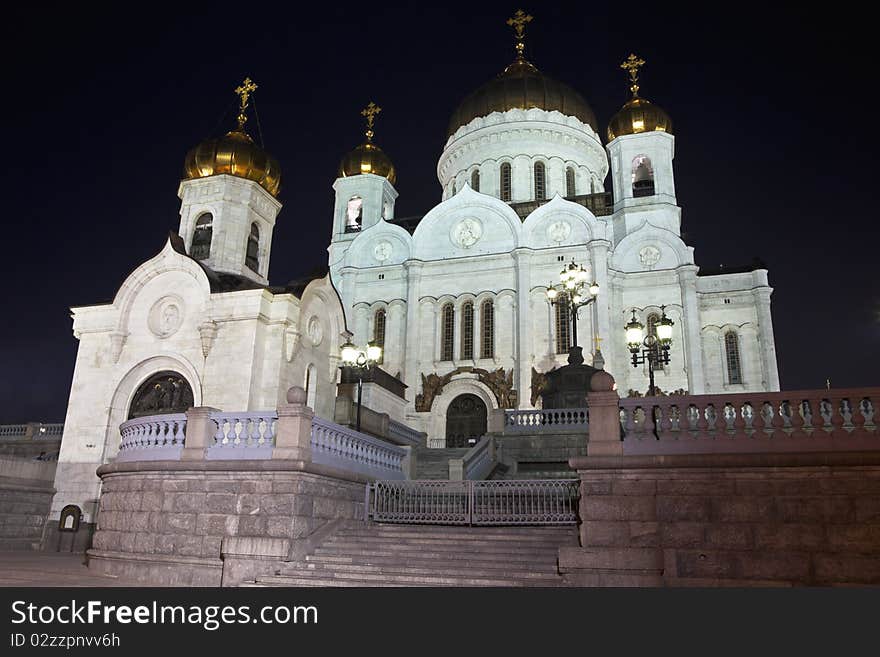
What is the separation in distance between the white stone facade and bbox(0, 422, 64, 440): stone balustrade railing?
13535 millimetres

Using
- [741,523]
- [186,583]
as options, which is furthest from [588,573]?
[186,583]

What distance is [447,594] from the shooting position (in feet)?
20.9

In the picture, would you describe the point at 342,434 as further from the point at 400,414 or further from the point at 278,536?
the point at 400,414

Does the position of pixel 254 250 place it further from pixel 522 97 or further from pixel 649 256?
pixel 522 97

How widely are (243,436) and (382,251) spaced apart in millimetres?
23582

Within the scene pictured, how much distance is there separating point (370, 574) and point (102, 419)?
11906mm

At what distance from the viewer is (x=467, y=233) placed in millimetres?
33625

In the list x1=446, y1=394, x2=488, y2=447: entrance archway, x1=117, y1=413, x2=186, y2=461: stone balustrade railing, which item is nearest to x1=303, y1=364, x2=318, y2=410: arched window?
x1=117, y1=413, x2=186, y2=461: stone balustrade railing

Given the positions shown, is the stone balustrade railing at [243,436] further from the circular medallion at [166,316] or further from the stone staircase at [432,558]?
the circular medallion at [166,316]

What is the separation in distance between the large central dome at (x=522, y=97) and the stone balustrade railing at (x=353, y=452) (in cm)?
2785

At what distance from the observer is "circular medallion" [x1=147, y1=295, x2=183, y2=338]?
62.5 ft

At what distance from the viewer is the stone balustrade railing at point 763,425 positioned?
9.47 metres

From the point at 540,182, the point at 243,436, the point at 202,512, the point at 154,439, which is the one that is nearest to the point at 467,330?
the point at 540,182

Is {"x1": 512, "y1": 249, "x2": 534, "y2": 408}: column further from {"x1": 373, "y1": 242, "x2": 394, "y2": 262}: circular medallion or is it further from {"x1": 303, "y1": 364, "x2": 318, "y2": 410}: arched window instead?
{"x1": 303, "y1": 364, "x2": 318, "y2": 410}: arched window
